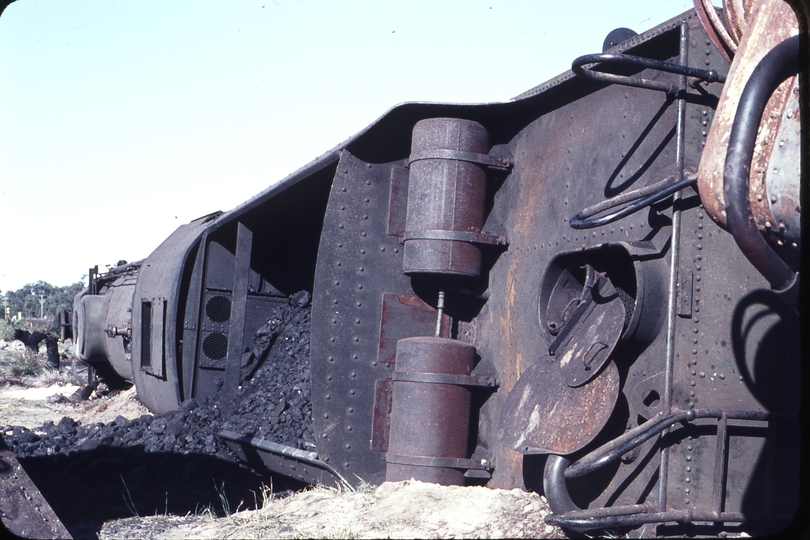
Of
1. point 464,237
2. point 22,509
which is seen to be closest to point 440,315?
point 464,237

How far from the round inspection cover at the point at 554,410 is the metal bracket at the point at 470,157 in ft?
5.73

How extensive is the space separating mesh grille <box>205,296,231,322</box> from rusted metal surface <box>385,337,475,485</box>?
391 centimetres

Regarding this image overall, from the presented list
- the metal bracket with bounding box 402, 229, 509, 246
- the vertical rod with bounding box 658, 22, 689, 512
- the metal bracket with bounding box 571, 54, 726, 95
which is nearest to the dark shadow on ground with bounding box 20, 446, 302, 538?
the metal bracket with bounding box 402, 229, 509, 246

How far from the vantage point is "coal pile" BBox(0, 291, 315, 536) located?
6.92 m

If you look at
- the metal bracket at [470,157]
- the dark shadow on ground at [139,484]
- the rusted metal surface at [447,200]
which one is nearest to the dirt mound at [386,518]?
the dark shadow on ground at [139,484]

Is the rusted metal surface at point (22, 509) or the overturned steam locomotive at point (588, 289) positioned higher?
the overturned steam locomotive at point (588, 289)

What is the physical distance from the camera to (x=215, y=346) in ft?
28.9

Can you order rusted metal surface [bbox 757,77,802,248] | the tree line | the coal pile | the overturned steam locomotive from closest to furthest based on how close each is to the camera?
rusted metal surface [bbox 757,77,802,248] → the overturned steam locomotive → the coal pile → the tree line

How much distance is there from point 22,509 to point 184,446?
358cm

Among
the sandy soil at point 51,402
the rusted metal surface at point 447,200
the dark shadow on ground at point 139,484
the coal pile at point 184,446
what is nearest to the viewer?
the rusted metal surface at point 447,200

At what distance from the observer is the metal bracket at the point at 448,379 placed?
5504 millimetres

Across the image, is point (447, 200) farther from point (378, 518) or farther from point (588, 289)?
point (378, 518)

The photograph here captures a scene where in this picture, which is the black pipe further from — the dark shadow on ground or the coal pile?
the coal pile

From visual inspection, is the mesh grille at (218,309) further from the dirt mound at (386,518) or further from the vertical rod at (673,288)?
the vertical rod at (673,288)
